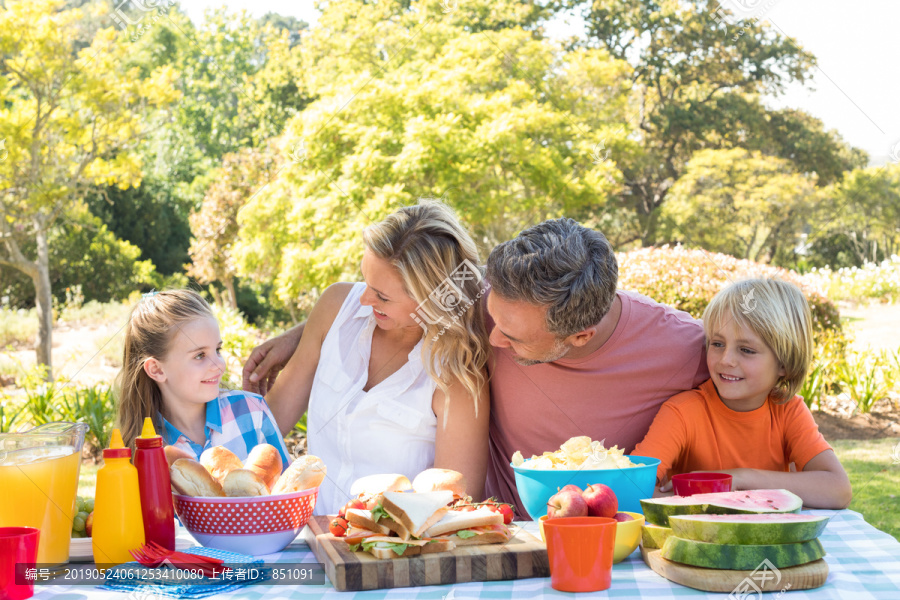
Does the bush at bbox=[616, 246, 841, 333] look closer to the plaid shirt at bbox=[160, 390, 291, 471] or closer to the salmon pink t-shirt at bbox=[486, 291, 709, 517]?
the salmon pink t-shirt at bbox=[486, 291, 709, 517]

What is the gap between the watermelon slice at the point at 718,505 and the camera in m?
1.60

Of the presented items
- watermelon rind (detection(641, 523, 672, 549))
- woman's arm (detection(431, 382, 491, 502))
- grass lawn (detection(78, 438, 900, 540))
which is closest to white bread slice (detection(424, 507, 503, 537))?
watermelon rind (detection(641, 523, 672, 549))

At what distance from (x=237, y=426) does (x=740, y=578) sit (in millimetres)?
1678

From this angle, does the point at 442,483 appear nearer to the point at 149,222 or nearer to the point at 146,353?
the point at 146,353

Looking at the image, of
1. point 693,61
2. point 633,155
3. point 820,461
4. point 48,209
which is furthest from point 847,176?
point 820,461

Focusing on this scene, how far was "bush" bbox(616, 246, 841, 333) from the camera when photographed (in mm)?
7391

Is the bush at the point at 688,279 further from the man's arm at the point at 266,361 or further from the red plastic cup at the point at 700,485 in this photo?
the red plastic cup at the point at 700,485

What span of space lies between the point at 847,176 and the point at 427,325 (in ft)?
54.3

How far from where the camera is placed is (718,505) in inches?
62.9

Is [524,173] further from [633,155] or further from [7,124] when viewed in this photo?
[7,124]

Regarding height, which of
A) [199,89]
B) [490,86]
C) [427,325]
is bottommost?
[427,325]

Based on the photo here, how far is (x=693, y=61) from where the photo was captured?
17.1 m

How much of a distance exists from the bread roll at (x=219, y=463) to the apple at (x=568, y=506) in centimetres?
73

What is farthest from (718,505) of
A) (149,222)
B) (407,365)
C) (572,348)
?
(149,222)
